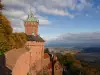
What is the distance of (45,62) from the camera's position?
53188mm

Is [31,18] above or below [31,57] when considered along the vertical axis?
above

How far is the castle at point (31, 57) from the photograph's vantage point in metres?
20.1

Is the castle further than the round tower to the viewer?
No

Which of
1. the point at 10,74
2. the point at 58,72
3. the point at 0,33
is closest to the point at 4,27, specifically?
the point at 0,33

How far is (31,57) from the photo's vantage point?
4003cm

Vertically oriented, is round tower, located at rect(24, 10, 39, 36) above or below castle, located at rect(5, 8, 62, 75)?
above

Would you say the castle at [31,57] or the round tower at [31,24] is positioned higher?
the round tower at [31,24]

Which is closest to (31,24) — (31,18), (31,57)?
(31,18)

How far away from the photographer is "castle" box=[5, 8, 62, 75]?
20.1 metres

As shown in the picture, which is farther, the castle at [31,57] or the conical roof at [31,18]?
the conical roof at [31,18]

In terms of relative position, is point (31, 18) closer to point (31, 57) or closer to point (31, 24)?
point (31, 24)

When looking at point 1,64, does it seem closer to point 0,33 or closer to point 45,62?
point 0,33

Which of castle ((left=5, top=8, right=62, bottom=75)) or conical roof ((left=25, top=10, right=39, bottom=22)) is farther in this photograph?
conical roof ((left=25, top=10, right=39, bottom=22))

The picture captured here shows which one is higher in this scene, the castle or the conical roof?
the conical roof
